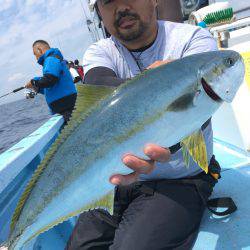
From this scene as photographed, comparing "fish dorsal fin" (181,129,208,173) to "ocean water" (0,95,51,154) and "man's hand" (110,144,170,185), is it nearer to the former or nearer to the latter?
"man's hand" (110,144,170,185)

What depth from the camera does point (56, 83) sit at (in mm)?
6043

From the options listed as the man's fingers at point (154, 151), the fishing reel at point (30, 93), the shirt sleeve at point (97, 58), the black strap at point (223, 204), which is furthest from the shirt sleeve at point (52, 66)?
the man's fingers at point (154, 151)

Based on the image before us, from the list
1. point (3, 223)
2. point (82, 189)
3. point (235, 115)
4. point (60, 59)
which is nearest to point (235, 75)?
point (82, 189)

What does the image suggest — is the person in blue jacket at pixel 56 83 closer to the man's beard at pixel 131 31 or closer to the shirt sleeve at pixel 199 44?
the man's beard at pixel 131 31

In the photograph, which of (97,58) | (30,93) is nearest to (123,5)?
(97,58)

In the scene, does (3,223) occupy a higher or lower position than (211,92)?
lower

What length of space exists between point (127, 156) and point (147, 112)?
21 centimetres

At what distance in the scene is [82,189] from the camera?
1630mm

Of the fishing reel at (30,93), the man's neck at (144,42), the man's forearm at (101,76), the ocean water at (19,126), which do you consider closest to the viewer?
the man's forearm at (101,76)

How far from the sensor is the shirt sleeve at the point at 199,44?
232 centimetres

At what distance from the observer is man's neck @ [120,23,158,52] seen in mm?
2532

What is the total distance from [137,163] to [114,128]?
195 millimetres

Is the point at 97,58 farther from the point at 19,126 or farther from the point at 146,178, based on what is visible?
the point at 19,126

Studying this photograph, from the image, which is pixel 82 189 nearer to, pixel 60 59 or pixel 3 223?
pixel 3 223
